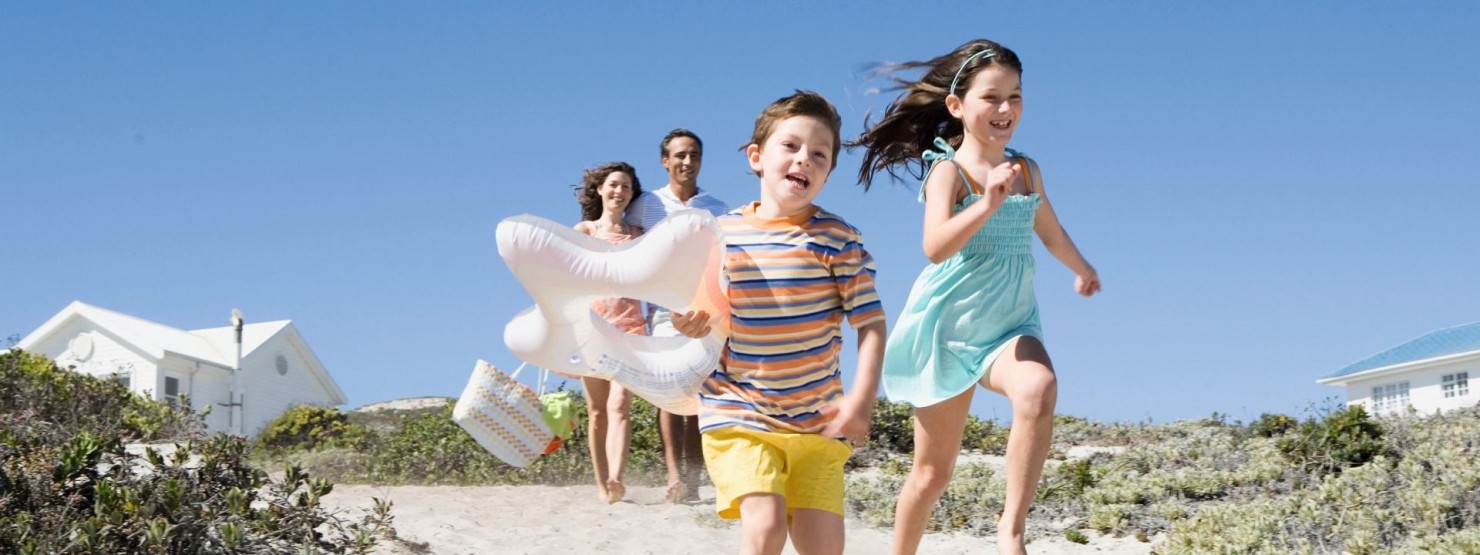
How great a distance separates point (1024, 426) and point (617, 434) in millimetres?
4248

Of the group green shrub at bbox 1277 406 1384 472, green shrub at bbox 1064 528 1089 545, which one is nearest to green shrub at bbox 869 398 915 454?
green shrub at bbox 1277 406 1384 472

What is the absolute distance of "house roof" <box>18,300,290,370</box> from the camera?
101 ft

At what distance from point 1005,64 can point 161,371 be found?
28557mm

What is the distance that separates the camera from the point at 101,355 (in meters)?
31.0

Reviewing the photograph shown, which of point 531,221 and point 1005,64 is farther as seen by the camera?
point 1005,64

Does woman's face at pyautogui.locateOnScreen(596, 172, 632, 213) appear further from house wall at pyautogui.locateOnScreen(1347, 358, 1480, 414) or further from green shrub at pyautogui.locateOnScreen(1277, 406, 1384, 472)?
house wall at pyautogui.locateOnScreen(1347, 358, 1480, 414)

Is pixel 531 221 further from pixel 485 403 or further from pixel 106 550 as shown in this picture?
pixel 485 403

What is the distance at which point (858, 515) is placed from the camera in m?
9.13

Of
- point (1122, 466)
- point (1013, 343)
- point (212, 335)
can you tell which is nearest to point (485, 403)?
point (1013, 343)

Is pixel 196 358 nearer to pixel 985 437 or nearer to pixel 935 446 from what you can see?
pixel 985 437

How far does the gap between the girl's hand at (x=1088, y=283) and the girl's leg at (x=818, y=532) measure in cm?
161

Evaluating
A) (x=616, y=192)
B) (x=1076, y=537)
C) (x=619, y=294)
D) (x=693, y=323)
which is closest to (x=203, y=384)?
(x=616, y=192)

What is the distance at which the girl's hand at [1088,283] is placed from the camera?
214 inches

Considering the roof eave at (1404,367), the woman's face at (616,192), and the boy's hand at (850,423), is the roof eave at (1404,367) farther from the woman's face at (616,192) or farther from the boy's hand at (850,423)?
the boy's hand at (850,423)
